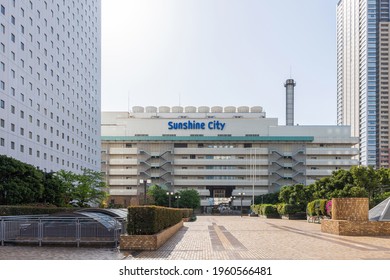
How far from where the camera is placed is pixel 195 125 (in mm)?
110750

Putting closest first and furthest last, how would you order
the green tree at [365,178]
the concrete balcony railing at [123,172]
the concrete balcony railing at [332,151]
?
the green tree at [365,178], the concrete balcony railing at [332,151], the concrete balcony railing at [123,172]

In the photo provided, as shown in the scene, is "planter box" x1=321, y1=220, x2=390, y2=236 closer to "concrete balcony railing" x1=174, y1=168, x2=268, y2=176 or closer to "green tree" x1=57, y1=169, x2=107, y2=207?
"green tree" x1=57, y1=169, x2=107, y2=207

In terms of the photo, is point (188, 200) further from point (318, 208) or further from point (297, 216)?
point (318, 208)

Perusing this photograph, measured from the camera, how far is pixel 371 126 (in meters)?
156

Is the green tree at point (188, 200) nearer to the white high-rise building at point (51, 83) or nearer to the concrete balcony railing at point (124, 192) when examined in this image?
the white high-rise building at point (51, 83)

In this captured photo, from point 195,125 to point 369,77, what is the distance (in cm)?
7784

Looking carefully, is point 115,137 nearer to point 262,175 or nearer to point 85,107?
point 85,107

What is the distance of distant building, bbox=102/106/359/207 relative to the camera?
108312 millimetres

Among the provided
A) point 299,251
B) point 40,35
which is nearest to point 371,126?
point 40,35

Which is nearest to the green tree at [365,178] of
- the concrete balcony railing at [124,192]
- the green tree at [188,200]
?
the green tree at [188,200]

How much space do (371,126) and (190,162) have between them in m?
82.0

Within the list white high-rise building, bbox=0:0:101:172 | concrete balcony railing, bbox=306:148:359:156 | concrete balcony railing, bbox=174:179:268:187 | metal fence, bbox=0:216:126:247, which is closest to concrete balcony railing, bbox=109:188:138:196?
concrete balcony railing, bbox=174:179:268:187

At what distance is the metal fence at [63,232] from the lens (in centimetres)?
1716

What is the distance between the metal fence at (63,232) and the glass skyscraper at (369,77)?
146m
